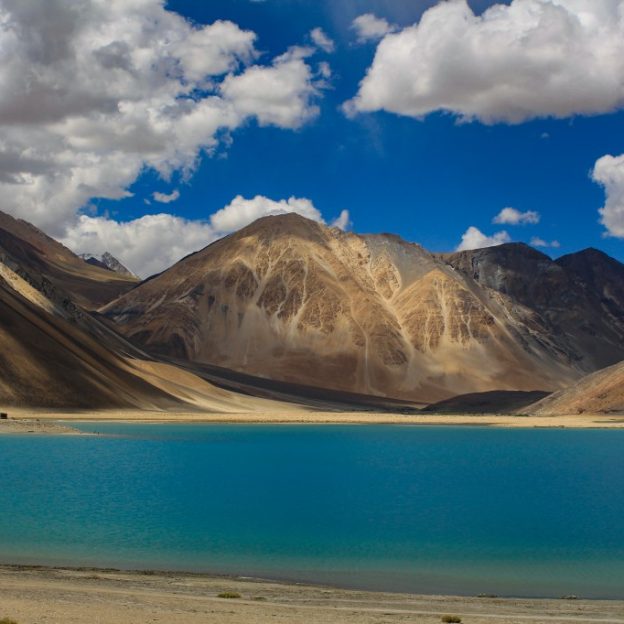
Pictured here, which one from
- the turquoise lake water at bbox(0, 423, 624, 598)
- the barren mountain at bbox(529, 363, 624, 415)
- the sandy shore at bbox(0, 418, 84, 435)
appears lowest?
the sandy shore at bbox(0, 418, 84, 435)

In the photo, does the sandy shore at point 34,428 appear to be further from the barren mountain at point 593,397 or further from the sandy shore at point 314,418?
the barren mountain at point 593,397

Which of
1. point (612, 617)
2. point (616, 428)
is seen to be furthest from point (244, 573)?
point (616, 428)

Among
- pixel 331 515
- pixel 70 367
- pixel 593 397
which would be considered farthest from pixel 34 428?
pixel 593 397

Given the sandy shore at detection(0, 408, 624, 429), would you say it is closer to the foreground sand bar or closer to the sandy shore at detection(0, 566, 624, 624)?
the foreground sand bar

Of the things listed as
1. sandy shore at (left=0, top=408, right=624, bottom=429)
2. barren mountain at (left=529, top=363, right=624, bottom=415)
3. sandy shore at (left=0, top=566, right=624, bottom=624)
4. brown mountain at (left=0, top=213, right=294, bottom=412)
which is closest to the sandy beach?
sandy shore at (left=0, top=408, right=624, bottom=429)

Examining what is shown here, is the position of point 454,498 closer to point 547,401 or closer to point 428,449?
point 428,449

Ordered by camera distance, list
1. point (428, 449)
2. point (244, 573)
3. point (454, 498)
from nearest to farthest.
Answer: point (244, 573)
point (454, 498)
point (428, 449)

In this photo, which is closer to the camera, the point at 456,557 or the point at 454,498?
the point at 456,557

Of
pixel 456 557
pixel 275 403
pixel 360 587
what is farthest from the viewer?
pixel 275 403
